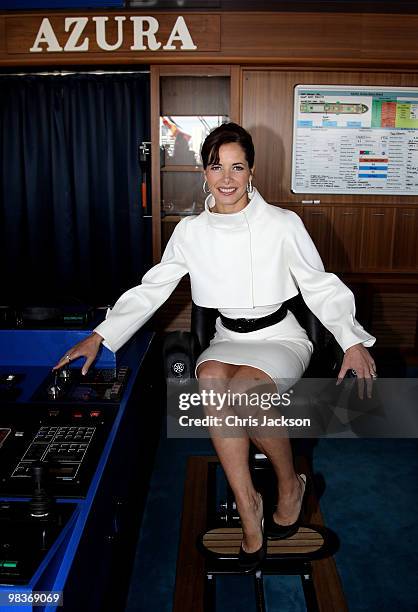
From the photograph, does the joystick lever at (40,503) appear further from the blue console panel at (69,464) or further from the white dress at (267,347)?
the white dress at (267,347)

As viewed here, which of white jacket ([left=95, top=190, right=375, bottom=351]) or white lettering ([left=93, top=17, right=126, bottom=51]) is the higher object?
white lettering ([left=93, top=17, right=126, bottom=51])

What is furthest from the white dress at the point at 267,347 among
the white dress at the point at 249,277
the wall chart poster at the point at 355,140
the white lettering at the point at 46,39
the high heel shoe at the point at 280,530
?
the white lettering at the point at 46,39

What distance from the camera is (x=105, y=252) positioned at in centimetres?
412

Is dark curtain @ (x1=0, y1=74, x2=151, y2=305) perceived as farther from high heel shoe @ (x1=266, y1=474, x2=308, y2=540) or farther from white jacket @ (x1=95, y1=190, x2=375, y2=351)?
high heel shoe @ (x1=266, y1=474, x2=308, y2=540)

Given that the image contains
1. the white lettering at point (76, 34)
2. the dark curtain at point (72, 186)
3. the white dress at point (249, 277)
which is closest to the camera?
the white dress at point (249, 277)

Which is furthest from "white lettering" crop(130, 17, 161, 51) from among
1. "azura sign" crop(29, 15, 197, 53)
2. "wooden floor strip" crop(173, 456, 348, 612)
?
"wooden floor strip" crop(173, 456, 348, 612)

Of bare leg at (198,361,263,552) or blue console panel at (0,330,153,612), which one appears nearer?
blue console panel at (0,330,153,612)

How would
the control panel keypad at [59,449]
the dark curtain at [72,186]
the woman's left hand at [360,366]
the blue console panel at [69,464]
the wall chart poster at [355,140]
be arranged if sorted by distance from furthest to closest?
the dark curtain at [72,186]
the wall chart poster at [355,140]
the woman's left hand at [360,366]
the control panel keypad at [59,449]
the blue console panel at [69,464]

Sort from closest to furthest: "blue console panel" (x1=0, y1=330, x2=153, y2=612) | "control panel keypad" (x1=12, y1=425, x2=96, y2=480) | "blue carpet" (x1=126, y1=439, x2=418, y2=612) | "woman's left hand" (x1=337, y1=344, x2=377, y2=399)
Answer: "blue console panel" (x1=0, y1=330, x2=153, y2=612) < "control panel keypad" (x1=12, y1=425, x2=96, y2=480) < "woman's left hand" (x1=337, y1=344, x2=377, y2=399) < "blue carpet" (x1=126, y1=439, x2=418, y2=612)

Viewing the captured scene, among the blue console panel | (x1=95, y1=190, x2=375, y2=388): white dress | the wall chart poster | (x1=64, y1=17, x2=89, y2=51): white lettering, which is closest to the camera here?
the blue console panel

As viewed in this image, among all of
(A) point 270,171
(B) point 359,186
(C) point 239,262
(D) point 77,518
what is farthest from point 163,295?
(B) point 359,186

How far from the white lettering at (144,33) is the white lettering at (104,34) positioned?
2.8 inches

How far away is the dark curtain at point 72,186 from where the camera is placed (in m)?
3.90

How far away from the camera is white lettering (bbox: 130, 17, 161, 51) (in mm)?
3334
